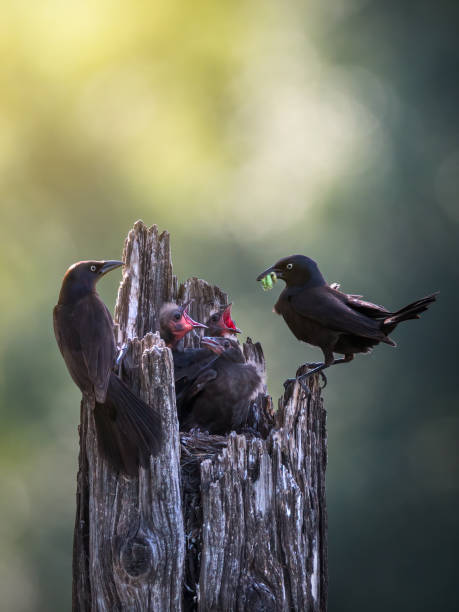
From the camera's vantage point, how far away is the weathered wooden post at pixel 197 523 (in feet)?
12.9

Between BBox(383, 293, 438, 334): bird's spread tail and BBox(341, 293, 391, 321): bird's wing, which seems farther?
BBox(341, 293, 391, 321): bird's wing

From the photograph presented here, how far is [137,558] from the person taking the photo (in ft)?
12.8

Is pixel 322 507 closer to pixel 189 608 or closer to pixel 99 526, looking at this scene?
pixel 189 608

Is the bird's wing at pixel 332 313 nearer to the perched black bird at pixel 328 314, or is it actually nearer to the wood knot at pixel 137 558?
the perched black bird at pixel 328 314

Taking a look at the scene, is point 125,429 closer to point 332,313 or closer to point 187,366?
point 332,313

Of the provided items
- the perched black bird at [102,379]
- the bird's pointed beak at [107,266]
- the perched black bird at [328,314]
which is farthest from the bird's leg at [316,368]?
the bird's pointed beak at [107,266]

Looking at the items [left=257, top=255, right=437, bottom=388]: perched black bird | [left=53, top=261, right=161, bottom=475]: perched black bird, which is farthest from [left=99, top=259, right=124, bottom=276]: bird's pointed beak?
[left=257, top=255, right=437, bottom=388]: perched black bird

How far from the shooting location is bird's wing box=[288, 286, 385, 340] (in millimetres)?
5152

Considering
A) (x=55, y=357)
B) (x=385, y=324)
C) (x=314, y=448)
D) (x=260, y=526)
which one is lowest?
(x=260, y=526)

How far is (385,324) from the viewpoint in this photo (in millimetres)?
5180

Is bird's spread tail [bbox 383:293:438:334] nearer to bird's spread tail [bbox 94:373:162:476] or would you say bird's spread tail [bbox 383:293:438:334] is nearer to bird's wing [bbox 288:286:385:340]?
bird's wing [bbox 288:286:385:340]

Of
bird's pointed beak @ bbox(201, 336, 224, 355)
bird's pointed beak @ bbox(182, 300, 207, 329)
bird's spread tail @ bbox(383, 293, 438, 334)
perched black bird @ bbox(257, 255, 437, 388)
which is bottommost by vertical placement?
bird's spread tail @ bbox(383, 293, 438, 334)

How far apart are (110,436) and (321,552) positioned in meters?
1.37

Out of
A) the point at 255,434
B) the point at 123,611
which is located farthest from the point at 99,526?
the point at 255,434
